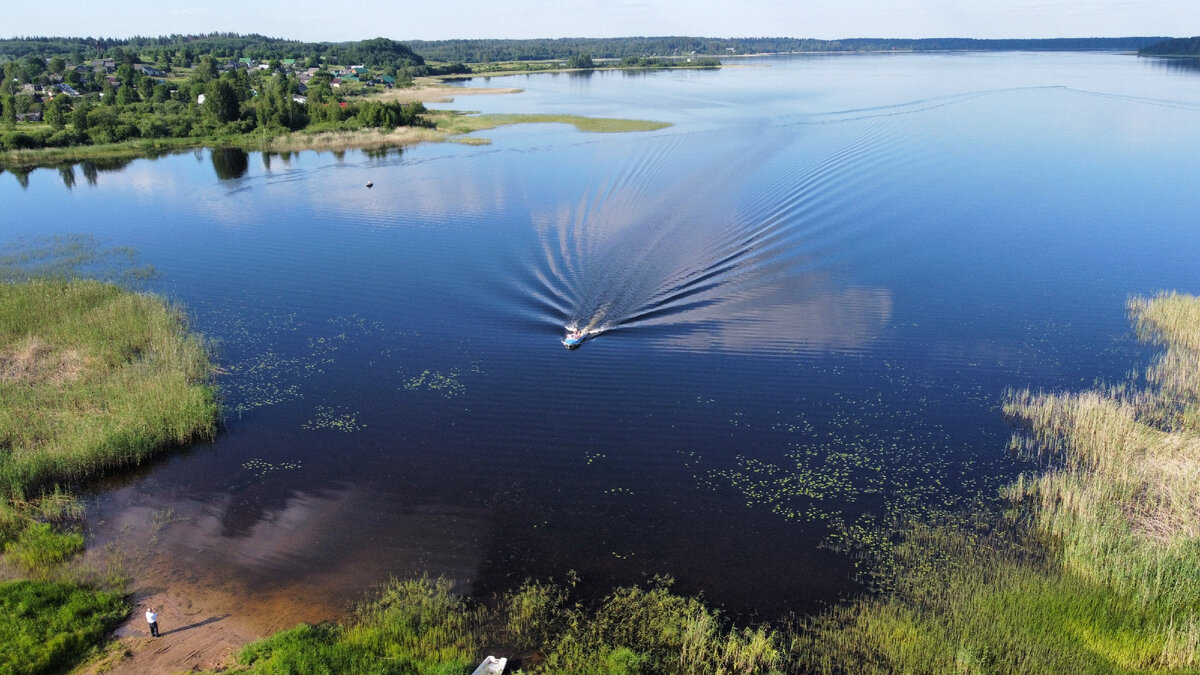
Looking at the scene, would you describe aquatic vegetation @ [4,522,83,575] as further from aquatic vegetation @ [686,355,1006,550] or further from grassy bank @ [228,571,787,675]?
aquatic vegetation @ [686,355,1006,550]

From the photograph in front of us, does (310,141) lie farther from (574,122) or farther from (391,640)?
(391,640)

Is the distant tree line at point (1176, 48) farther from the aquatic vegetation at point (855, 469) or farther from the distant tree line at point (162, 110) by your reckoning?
the aquatic vegetation at point (855, 469)

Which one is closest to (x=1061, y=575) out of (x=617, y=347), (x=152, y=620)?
(x=617, y=347)

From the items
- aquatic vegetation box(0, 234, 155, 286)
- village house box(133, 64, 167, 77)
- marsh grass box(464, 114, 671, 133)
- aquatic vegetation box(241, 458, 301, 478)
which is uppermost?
village house box(133, 64, 167, 77)

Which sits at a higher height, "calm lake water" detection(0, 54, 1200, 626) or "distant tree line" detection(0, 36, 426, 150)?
"distant tree line" detection(0, 36, 426, 150)

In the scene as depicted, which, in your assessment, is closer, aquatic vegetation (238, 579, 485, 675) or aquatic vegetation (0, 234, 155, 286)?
aquatic vegetation (238, 579, 485, 675)

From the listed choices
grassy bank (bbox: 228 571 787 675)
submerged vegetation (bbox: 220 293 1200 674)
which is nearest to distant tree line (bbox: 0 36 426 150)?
grassy bank (bbox: 228 571 787 675)

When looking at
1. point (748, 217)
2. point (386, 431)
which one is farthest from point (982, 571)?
point (748, 217)
